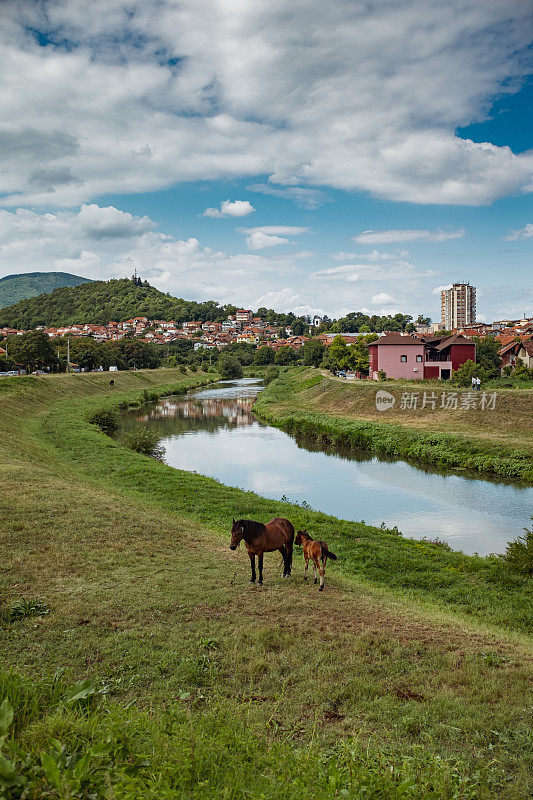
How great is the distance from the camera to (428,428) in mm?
33281

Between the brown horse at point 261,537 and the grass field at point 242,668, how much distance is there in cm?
51

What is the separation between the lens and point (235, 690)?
5.09 meters

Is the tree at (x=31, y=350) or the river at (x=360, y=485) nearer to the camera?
the river at (x=360, y=485)

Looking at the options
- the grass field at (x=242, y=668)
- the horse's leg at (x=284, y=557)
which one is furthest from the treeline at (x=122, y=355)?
the horse's leg at (x=284, y=557)

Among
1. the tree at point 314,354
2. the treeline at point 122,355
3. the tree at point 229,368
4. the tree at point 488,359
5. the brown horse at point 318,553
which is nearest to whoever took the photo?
the brown horse at point 318,553

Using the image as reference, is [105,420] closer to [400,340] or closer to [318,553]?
[318,553]

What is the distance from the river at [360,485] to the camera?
17.0 m

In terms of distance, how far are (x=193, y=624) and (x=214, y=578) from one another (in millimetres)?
2056

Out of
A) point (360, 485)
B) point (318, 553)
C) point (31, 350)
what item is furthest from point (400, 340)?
point (318, 553)

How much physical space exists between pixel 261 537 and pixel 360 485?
1534 centimetres

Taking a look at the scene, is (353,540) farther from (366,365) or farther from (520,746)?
(366,365)

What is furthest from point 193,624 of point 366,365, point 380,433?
point 366,365

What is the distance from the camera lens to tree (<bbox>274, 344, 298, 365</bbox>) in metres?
122

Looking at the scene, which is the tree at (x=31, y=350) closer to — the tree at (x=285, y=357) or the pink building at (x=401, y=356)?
the pink building at (x=401, y=356)
